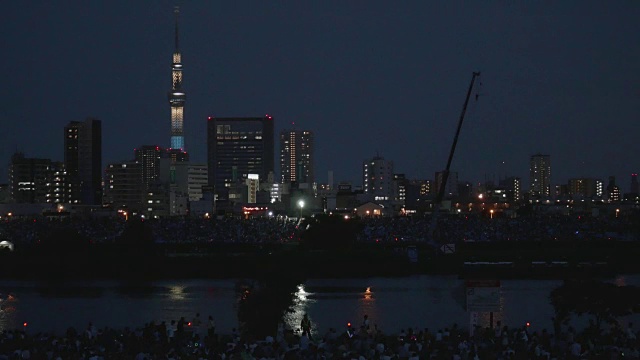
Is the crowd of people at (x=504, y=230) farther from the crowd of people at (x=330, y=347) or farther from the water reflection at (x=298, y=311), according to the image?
the crowd of people at (x=330, y=347)

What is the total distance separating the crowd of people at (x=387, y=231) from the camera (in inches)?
2773

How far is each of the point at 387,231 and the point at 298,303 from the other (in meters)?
37.1

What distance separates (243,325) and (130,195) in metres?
138

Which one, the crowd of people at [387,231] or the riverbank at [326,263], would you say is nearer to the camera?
the riverbank at [326,263]

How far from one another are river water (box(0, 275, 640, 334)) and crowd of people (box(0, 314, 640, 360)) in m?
5.97

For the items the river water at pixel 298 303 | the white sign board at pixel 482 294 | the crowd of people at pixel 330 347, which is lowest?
the river water at pixel 298 303

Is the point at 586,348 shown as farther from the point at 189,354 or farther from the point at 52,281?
the point at 52,281

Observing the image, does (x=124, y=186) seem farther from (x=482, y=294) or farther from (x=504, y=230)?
(x=482, y=294)

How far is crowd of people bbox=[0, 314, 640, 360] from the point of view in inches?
765

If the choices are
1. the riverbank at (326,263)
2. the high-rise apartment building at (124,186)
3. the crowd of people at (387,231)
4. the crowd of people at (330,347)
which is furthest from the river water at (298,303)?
the high-rise apartment building at (124,186)

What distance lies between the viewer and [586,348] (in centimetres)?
2080

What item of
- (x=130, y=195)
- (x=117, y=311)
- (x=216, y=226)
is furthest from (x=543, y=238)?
(x=130, y=195)

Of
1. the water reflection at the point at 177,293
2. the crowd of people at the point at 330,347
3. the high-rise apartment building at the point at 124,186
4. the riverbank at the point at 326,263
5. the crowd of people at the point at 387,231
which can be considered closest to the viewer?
the crowd of people at the point at 330,347

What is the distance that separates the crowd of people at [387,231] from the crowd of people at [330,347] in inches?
1762
